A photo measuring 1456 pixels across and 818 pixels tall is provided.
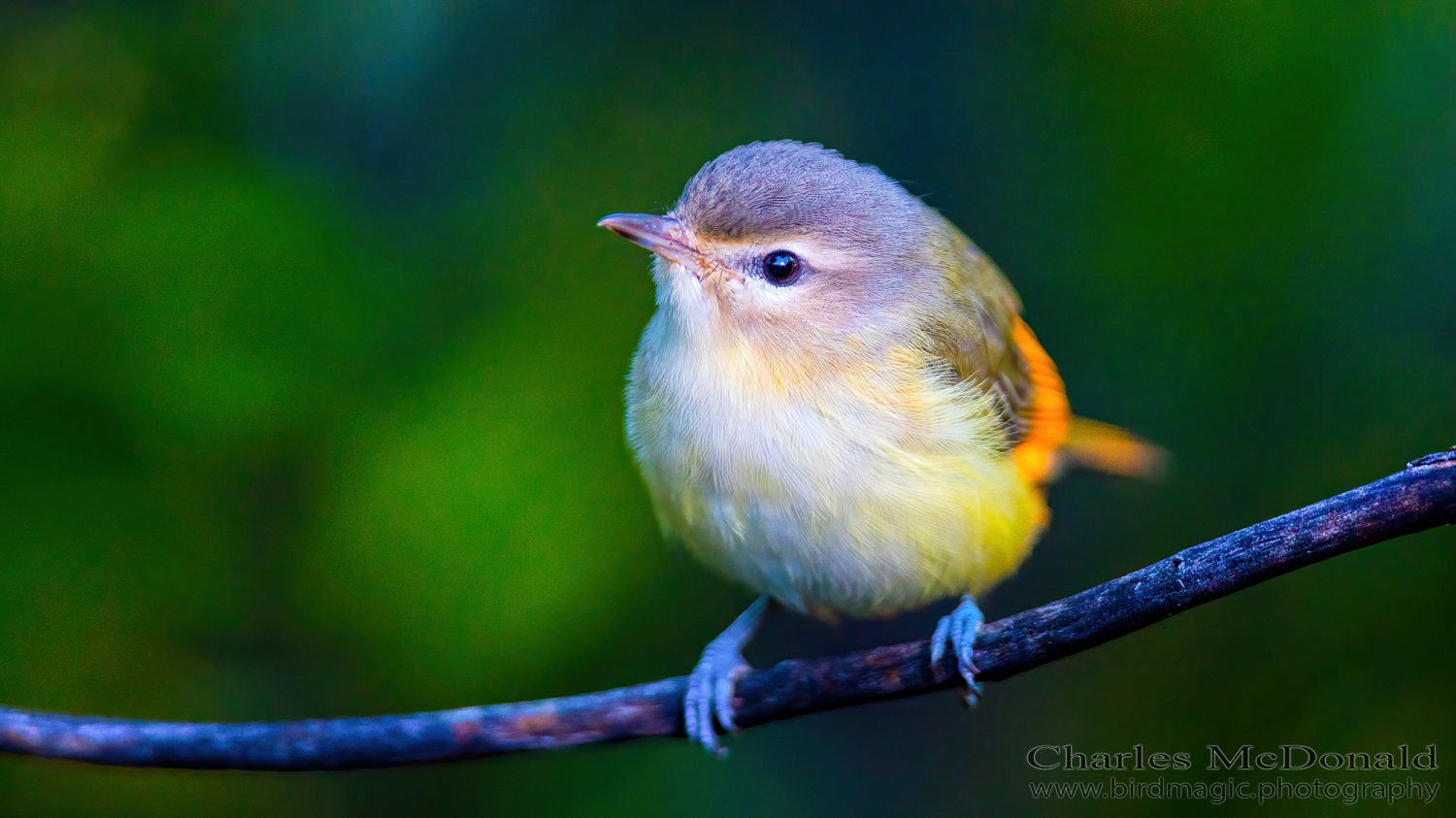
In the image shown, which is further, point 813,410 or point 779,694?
point 813,410

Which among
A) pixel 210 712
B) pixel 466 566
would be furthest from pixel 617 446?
pixel 210 712

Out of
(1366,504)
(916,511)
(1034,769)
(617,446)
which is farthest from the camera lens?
(1034,769)

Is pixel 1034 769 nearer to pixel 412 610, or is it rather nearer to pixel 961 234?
pixel 961 234

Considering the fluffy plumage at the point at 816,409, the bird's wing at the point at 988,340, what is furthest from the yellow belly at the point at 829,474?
the bird's wing at the point at 988,340

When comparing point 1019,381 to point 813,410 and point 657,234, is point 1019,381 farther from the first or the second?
point 657,234

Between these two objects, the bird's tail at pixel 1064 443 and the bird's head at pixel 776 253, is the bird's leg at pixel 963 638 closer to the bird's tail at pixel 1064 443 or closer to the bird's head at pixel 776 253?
the bird's tail at pixel 1064 443

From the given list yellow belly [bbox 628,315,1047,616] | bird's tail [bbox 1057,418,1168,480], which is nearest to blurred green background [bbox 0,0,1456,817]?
bird's tail [bbox 1057,418,1168,480]

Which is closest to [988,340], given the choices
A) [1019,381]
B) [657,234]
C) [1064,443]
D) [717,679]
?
[1019,381]
